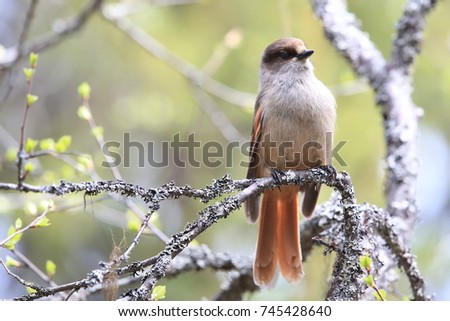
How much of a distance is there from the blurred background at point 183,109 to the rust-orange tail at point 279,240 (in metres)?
1.14

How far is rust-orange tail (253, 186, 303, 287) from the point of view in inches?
163

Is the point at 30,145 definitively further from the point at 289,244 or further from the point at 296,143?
the point at 289,244

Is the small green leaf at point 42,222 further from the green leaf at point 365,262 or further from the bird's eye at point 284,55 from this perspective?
the bird's eye at point 284,55

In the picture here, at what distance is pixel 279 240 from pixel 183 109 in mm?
3040

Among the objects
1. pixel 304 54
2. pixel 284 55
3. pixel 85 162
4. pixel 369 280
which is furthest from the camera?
pixel 284 55

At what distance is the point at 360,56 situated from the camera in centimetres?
456

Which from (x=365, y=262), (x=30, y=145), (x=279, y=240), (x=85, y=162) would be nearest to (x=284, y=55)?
(x=279, y=240)

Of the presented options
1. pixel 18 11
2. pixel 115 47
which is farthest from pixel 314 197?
pixel 18 11

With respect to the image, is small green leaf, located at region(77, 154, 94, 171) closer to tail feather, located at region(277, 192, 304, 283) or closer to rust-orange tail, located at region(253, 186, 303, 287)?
rust-orange tail, located at region(253, 186, 303, 287)

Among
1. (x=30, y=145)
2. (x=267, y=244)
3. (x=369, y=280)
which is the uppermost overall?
(x=267, y=244)

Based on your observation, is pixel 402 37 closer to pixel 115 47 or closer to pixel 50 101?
pixel 115 47

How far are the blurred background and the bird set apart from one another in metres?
1.13

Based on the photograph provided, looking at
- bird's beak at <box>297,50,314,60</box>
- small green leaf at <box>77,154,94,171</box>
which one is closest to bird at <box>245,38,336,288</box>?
bird's beak at <box>297,50,314,60</box>

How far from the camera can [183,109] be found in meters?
7.09
